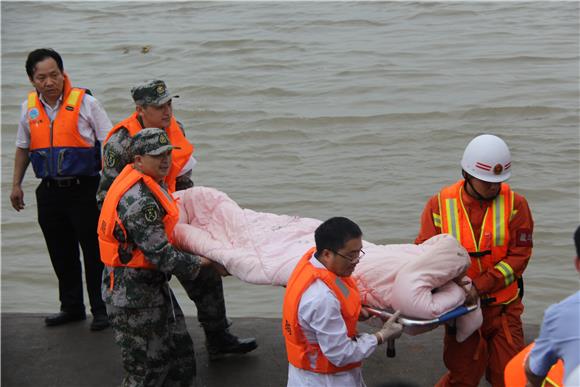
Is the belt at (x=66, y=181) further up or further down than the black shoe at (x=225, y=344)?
further up

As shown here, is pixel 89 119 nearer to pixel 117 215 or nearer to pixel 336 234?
pixel 117 215

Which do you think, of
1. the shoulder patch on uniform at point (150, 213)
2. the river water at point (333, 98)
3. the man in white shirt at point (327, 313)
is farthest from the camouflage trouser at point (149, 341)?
the river water at point (333, 98)

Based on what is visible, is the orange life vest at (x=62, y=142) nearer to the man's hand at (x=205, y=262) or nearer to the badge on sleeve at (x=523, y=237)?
the man's hand at (x=205, y=262)

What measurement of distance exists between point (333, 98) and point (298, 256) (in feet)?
26.5

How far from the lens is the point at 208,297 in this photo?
5.83 metres

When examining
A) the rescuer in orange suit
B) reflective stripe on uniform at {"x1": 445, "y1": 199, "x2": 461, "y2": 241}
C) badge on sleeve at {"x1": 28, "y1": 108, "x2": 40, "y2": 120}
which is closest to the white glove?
the rescuer in orange suit

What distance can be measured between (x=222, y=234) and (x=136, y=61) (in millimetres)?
9812

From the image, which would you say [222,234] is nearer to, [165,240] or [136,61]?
[165,240]

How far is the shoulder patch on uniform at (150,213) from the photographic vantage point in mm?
4871

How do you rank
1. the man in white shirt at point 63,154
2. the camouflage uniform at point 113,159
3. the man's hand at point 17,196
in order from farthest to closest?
1. the man's hand at point 17,196
2. the man in white shirt at point 63,154
3. the camouflage uniform at point 113,159

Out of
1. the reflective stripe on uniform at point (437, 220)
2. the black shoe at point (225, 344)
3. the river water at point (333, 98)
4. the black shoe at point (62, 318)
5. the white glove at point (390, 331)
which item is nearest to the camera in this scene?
the white glove at point (390, 331)

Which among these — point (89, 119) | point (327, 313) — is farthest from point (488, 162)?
point (89, 119)

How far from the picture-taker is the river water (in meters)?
9.77

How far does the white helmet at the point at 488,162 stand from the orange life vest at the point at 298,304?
109 centimetres
